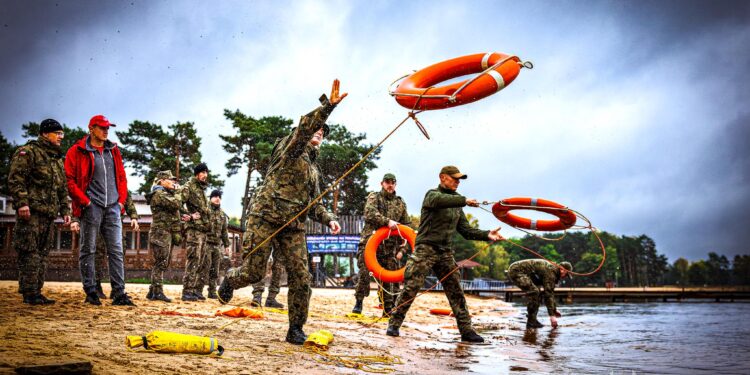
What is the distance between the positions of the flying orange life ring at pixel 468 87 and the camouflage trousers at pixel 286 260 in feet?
6.93

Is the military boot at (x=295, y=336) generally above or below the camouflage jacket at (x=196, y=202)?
below

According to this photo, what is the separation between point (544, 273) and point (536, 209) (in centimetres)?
299

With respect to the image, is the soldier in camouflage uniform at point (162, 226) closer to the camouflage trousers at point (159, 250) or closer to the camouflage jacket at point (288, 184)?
the camouflage trousers at point (159, 250)

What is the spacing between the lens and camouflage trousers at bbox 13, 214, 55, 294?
231 inches

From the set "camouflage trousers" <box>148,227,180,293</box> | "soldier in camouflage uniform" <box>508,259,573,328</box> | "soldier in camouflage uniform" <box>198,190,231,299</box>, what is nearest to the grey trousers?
"camouflage trousers" <box>148,227,180,293</box>

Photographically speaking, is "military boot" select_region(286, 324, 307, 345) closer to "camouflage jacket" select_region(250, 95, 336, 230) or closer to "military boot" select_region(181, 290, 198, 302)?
"camouflage jacket" select_region(250, 95, 336, 230)

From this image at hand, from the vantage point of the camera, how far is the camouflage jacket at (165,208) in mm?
8258

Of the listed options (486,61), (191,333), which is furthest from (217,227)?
(486,61)

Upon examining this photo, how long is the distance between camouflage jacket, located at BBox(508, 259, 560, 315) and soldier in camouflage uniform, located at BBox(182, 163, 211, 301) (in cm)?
583

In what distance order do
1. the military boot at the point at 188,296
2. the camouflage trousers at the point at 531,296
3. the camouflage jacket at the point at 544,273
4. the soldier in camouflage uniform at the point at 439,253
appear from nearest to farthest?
the soldier in camouflage uniform at the point at 439,253 → the military boot at the point at 188,296 → the camouflage trousers at the point at 531,296 → the camouflage jacket at the point at 544,273

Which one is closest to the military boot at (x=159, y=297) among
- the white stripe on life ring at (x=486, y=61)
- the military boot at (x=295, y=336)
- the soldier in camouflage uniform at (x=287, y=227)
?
the soldier in camouflage uniform at (x=287, y=227)

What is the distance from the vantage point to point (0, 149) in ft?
122

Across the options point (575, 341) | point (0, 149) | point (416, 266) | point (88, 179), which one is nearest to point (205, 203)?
point (88, 179)

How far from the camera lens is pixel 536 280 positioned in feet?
31.7
